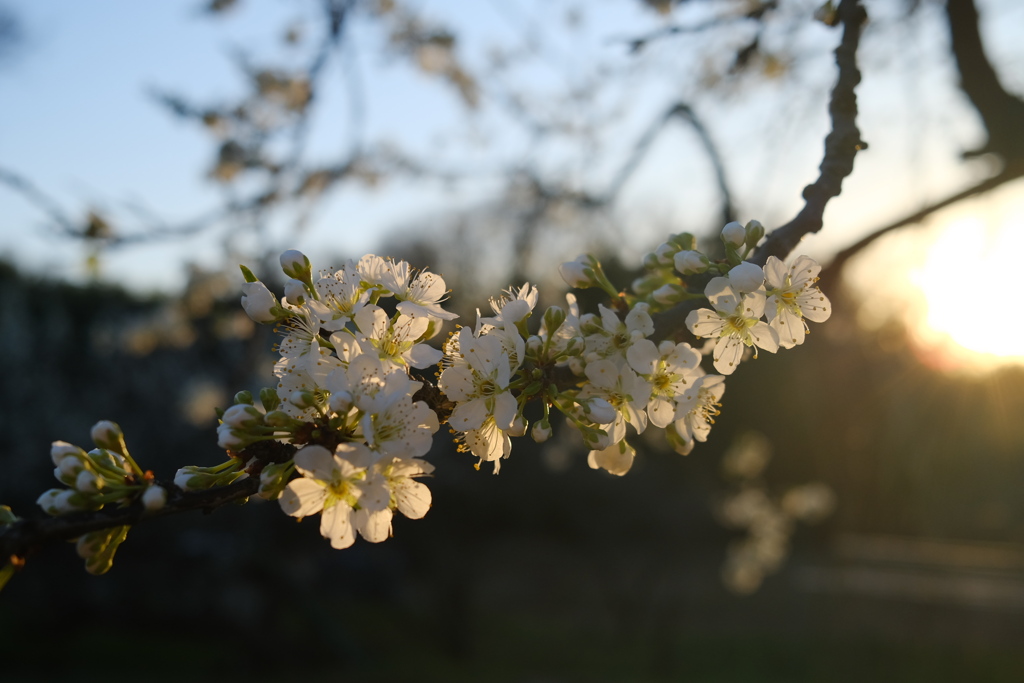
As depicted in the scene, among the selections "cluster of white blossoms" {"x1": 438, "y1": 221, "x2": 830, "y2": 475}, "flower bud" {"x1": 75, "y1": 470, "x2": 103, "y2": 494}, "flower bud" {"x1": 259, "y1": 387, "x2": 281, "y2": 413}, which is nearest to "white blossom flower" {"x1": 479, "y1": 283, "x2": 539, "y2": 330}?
"cluster of white blossoms" {"x1": 438, "y1": 221, "x2": 830, "y2": 475}

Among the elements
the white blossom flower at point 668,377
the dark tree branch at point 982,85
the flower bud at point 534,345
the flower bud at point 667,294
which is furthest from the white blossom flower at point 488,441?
the dark tree branch at point 982,85

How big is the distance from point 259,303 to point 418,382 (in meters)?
0.30

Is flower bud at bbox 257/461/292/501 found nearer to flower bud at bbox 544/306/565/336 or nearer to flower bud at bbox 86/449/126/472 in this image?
flower bud at bbox 86/449/126/472

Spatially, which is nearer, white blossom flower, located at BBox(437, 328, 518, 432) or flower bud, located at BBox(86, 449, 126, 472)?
flower bud, located at BBox(86, 449, 126, 472)

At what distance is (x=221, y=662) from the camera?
768 centimetres

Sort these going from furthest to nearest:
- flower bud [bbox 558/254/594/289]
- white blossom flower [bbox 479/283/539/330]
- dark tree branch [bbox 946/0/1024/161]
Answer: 1. dark tree branch [bbox 946/0/1024/161]
2. flower bud [bbox 558/254/594/289]
3. white blossom flower [bbox 479/283/539/330]

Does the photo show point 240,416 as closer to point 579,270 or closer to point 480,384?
point 480,384

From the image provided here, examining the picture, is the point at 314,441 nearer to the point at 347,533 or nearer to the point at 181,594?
the point at 347,533

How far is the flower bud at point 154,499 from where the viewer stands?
0.79m

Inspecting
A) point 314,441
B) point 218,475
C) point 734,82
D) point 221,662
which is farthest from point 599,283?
point 221,662

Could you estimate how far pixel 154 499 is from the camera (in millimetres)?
791

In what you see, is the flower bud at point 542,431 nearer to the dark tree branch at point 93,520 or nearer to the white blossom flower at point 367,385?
the white blossom flower at point 367,385

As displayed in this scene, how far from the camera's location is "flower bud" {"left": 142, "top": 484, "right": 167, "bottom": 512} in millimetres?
789

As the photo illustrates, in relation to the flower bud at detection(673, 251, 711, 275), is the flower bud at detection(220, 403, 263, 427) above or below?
below
